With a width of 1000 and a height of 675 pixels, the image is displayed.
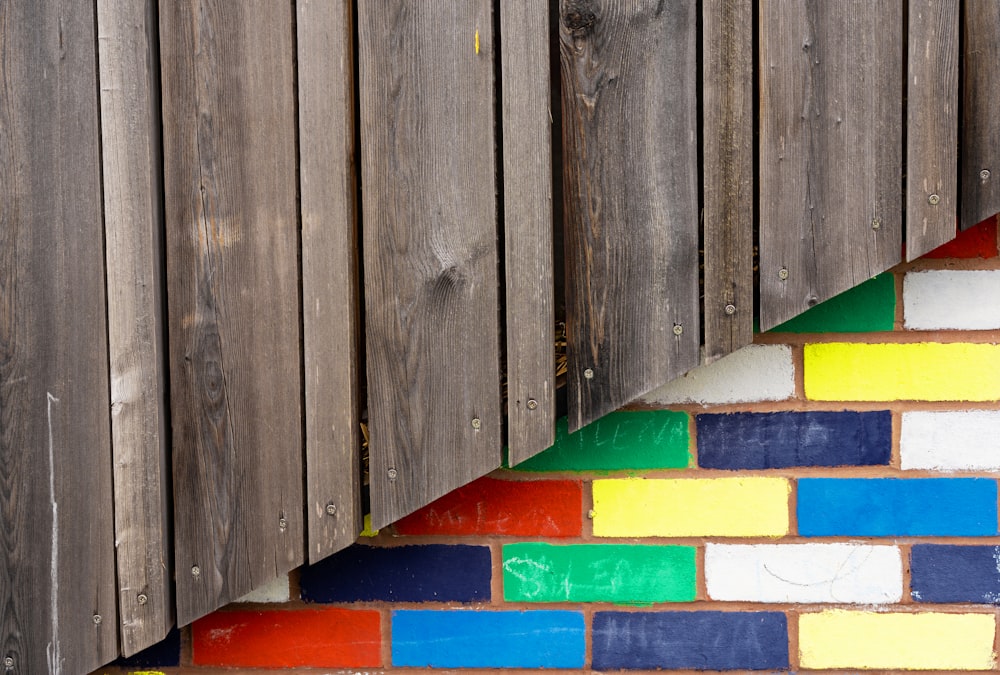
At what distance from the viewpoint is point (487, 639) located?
1.38 m

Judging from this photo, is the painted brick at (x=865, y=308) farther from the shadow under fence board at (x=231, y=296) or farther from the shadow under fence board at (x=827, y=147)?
the shadow under fence board at (x=231, y=296)

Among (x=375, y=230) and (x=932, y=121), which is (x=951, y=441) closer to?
(x=932, y=121)

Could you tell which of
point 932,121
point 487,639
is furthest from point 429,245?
point 932,121

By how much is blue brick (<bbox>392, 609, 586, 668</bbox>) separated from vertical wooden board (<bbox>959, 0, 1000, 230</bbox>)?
94 centimetres

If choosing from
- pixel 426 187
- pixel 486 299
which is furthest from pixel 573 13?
pixel 486 299

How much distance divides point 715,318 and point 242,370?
759 millimetres

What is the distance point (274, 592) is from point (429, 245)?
26.8 inches

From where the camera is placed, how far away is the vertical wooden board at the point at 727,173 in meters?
1.21

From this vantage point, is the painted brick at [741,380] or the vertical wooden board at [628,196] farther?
the painted brick at [741,380]

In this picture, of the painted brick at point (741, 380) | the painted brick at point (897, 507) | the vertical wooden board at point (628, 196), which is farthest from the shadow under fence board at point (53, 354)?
the painted brick at point (897, 507)

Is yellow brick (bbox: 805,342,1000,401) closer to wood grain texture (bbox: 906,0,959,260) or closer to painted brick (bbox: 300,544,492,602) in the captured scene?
wood grain texture (bbox: 906,0,959,260)

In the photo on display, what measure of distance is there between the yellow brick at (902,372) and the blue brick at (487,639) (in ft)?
1.95

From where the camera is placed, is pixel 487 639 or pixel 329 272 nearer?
pixel 329 272

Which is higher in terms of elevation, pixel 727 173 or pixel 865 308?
pixel 727 173
